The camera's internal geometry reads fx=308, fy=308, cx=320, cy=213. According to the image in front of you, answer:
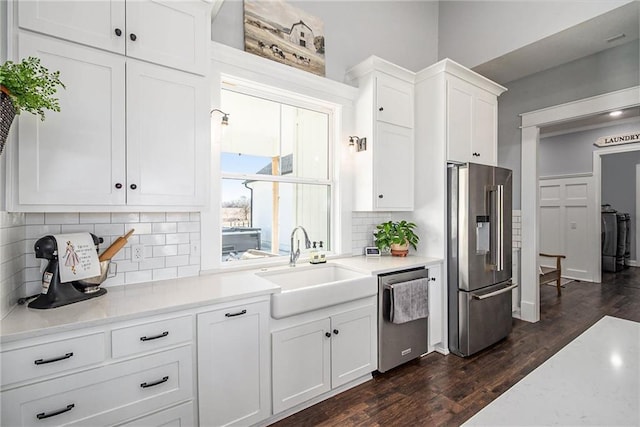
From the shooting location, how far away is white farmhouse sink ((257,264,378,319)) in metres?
1.91

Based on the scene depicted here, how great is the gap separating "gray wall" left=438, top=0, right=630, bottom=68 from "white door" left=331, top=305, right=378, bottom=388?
3099 millimetres

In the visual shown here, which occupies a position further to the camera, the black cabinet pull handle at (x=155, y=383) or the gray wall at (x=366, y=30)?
the gray wall at (x=366, y=30)

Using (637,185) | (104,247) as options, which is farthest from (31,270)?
(637,185)

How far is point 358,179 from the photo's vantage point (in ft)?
9.95

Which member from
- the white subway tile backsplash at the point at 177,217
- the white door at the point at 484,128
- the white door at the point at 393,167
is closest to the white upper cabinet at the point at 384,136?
the white door at the point at 393,167

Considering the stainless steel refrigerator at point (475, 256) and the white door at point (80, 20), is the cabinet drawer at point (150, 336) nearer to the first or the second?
the white door at point (80, 20)

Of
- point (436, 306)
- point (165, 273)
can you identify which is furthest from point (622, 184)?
point (165, 273)

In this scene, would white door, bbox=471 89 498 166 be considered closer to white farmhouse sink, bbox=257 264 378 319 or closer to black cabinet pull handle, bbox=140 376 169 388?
white farmhouse sink, bbox=257 264 378 319

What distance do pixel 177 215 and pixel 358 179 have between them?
1671 millimetres

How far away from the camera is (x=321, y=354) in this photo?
2119mm

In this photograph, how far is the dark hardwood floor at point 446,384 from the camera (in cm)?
202

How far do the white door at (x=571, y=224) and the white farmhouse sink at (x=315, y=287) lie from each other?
217 inches

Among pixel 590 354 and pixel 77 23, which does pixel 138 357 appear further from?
pixel 590 354

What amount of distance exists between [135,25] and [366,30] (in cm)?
234
